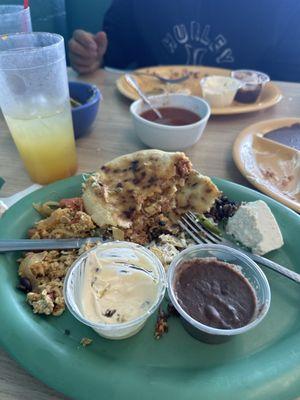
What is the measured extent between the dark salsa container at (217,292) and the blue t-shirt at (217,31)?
9.31 ft

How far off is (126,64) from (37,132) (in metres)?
2.66

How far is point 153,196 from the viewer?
4.40 feet

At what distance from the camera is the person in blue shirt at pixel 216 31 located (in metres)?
3.30

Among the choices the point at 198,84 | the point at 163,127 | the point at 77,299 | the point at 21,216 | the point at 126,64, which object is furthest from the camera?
the point at 126,64

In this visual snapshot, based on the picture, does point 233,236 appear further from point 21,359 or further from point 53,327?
point 21,359

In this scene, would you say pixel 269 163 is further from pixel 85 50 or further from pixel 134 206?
→ pixel 85 50

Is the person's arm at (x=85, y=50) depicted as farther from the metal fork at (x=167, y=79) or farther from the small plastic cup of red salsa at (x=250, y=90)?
the small plastic cup of red salsa at (x=250, y=90)

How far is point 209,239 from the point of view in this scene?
1280mm

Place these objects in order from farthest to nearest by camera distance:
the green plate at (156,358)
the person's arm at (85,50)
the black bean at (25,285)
Result: the person's arm at (85,50)
the black bean at (25,285)
the green plate at (156,358)

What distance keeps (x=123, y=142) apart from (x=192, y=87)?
34.0 inches

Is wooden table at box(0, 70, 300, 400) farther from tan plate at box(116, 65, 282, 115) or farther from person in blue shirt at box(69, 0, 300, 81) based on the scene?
person in blue shirt at box(69, 0, 300, 81)

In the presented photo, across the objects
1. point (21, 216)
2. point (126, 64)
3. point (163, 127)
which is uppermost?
point (163, 127)

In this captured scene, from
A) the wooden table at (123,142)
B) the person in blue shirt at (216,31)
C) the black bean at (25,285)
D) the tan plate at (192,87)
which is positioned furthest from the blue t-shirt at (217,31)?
the black bean at (25,285)

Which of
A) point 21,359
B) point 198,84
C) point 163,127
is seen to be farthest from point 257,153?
point 21,359
